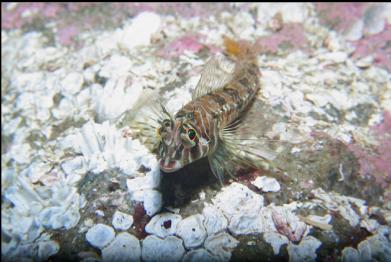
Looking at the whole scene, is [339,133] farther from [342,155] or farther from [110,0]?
[110,0]

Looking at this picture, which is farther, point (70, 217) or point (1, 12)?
point (1, 12)

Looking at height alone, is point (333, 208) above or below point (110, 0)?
below

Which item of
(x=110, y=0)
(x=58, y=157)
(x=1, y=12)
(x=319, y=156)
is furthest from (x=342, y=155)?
(x=1, y=12)

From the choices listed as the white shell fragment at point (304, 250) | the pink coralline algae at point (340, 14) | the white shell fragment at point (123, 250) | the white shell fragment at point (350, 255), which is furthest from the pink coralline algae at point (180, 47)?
the white shell fragment at point (350, 255)

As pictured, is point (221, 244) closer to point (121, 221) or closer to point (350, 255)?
point (121, 221)

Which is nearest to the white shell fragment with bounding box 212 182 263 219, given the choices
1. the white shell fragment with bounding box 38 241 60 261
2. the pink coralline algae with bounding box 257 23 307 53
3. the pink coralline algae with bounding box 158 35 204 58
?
the white shell fragment with bounding box 38 241 60 261

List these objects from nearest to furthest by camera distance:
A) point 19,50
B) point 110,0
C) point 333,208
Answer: point 333,208 → point 19,50 → point 110,0
